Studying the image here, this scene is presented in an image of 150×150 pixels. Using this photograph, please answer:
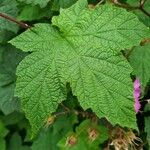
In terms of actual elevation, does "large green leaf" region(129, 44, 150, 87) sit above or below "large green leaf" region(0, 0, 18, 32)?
below

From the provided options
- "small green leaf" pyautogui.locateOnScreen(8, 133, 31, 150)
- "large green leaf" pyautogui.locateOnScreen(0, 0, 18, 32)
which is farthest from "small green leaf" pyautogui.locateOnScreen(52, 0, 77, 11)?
"small green leaf" pyautogui.locateOnScreen(8, 133, 31, 150)

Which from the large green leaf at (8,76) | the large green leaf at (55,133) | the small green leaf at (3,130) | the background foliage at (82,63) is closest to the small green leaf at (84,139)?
the large green leaf at (55,133)

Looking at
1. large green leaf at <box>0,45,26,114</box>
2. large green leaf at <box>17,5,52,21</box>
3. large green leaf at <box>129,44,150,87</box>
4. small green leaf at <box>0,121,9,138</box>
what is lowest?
small green leaf at <box>0,121,9,138</box>

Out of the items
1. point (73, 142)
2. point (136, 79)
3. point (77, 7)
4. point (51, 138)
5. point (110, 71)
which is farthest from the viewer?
point (51, 138)

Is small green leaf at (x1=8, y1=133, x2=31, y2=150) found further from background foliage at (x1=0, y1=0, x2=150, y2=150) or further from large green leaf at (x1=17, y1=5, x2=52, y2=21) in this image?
background foliage at (x1=0, y1=0, x2=150, y2=150)

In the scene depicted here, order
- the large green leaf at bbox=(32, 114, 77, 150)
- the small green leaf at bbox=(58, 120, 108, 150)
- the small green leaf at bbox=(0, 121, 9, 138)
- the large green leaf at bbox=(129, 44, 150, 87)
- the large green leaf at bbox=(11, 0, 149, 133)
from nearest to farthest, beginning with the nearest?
the large green leaf at bbox=(11, 0, 149, 133) → the large green leaf at bbox=(129, 44, 150, 87) → the small green leaf at bbox=(58, 120, 108, 150) → the large green leaf at bbox=(32, 114, 77, 150) → the small green leaf at bbox=(0, 121, 9, 138)

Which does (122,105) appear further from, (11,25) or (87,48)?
(11,25)

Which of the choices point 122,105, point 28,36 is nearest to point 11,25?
point 28,36
